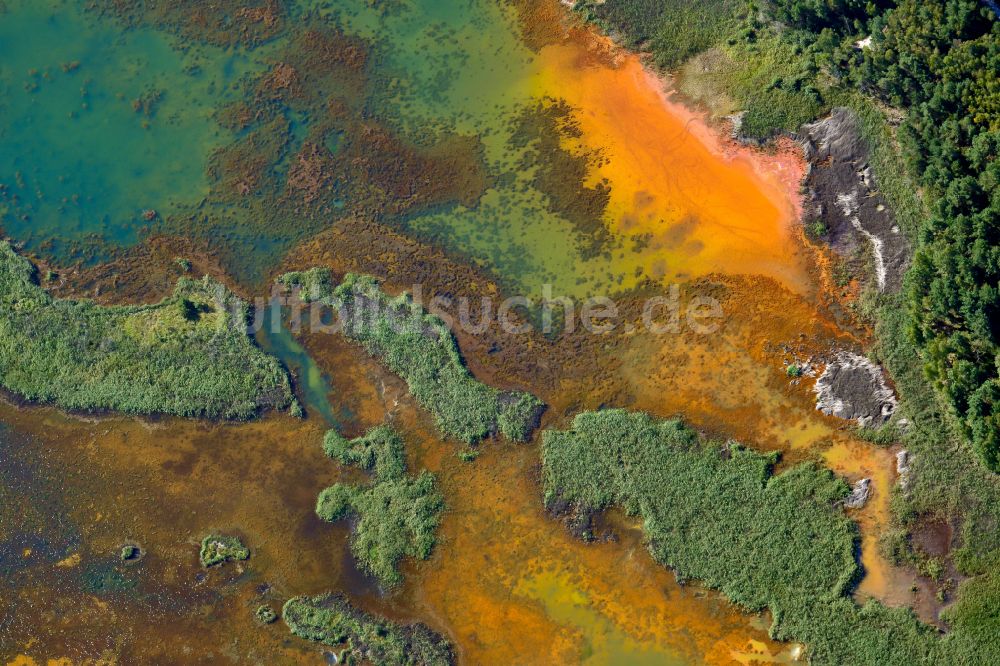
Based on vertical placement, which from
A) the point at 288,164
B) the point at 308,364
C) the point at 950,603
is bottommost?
the point at 308,364

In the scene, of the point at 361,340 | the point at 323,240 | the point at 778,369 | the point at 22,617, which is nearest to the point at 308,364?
the point at 361,340

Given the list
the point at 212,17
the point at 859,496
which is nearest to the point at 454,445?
the point at 859,496

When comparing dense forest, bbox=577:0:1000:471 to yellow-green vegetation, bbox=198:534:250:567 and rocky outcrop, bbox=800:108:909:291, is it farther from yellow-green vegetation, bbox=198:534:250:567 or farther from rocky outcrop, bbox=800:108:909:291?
yellow-green vegetation, bbox=198:534:250:567

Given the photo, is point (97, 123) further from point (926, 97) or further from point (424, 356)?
point (926, 97)

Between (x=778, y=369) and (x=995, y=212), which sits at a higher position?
(x=995, y=212)

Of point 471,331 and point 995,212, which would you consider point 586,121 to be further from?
point 995,212
